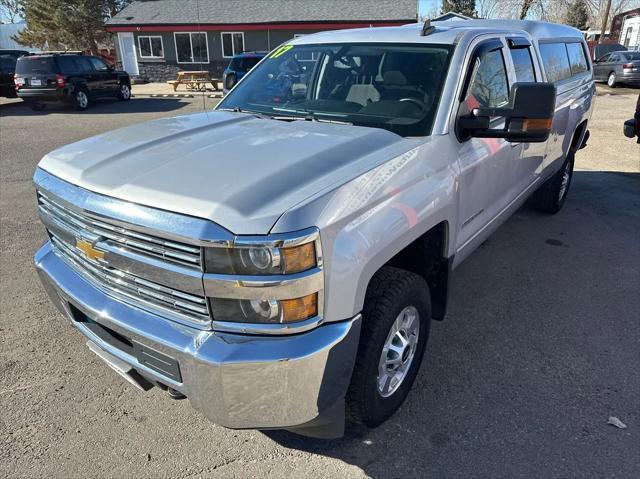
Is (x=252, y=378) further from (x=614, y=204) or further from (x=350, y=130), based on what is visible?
(x=614, y=204)

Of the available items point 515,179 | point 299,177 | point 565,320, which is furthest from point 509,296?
point 299,177

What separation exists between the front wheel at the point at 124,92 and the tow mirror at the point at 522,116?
1826 centimetres

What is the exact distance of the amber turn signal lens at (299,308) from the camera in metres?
1.89

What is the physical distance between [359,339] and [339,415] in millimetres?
350

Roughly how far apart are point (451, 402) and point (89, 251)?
82.8 inches

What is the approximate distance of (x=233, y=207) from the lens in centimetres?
188

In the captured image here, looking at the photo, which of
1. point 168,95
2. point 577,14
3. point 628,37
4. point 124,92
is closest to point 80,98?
point 124,92

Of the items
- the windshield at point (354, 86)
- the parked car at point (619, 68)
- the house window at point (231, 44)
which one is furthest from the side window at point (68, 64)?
the parked car at point (619, 68)

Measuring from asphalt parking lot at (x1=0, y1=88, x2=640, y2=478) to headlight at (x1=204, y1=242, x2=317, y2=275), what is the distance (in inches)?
46.2

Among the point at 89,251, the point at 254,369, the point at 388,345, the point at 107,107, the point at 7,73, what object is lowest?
the point at 107,107

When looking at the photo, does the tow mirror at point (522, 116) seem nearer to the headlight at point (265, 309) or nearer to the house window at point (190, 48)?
the headlight at point (265, 309)

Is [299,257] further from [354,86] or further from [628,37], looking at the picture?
[628,37]

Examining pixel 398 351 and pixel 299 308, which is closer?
pixel 299 308

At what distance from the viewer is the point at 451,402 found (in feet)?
9.40
